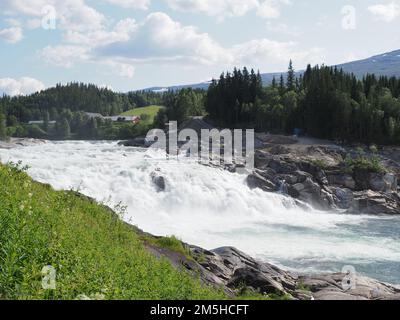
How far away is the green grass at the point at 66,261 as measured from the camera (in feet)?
23.3

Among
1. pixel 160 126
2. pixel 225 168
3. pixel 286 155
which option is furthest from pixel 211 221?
pixel 160 126

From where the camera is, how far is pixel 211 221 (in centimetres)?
3609

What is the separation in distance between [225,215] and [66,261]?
102ft

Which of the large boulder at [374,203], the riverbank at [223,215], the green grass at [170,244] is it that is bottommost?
the large boulder at [374,203]

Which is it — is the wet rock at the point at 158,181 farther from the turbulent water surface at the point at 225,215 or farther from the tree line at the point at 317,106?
the tree line at the point at 317,106

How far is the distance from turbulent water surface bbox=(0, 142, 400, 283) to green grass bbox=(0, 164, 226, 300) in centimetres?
1325

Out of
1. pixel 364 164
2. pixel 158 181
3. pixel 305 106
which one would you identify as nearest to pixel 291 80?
pixel 305 106

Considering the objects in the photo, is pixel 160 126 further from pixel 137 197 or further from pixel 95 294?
pixel 95 294

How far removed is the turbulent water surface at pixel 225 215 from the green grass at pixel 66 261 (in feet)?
43.5

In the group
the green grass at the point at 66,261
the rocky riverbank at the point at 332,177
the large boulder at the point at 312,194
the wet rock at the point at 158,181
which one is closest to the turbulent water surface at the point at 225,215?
the wet rock at the point at 158,181

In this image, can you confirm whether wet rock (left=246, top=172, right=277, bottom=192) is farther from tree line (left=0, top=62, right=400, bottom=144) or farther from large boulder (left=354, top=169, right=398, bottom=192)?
tree line (left=0, top=62, right=400, bottom=144)

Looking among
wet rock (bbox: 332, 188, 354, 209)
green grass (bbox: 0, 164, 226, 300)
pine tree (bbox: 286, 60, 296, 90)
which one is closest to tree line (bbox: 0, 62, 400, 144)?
pine tree (bbox: 286, 60, 296, 90)

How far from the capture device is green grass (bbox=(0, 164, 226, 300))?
709 cm

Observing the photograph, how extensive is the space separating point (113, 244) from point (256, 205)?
97.7ft
